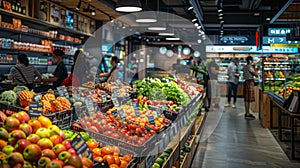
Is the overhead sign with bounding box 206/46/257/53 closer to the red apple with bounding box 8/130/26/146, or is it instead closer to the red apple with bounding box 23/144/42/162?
the red apple with bounding box 8/130/26/146

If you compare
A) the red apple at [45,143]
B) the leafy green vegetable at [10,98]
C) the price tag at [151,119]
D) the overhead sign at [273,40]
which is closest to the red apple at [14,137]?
the red apple at [45,143]

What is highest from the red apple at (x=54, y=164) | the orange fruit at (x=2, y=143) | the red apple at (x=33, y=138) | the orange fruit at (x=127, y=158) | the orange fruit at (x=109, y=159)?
the red apple at (x=33, y=138)

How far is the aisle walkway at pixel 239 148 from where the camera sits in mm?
5492

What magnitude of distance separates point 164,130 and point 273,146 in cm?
399

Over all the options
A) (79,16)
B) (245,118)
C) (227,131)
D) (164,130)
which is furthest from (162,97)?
(79,16)

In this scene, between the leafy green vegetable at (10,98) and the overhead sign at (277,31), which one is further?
the overhead sign at (277,31)

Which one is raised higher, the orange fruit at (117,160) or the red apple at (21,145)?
the red apple at (21,145)

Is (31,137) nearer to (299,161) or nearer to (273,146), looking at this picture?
(299,161)

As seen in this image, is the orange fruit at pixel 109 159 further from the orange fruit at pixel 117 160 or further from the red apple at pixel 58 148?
the red apple at pixel 58 148

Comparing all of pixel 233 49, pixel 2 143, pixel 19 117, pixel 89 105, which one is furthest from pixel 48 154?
pixel 233 49

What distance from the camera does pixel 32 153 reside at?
5.85 feet

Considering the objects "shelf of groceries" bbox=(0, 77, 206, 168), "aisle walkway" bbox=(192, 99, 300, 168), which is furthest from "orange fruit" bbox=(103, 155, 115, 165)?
"aisle walkway" bbox=(192, 99, 300, 168)

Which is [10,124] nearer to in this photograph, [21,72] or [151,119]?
[151,119]

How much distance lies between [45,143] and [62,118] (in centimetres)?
95
